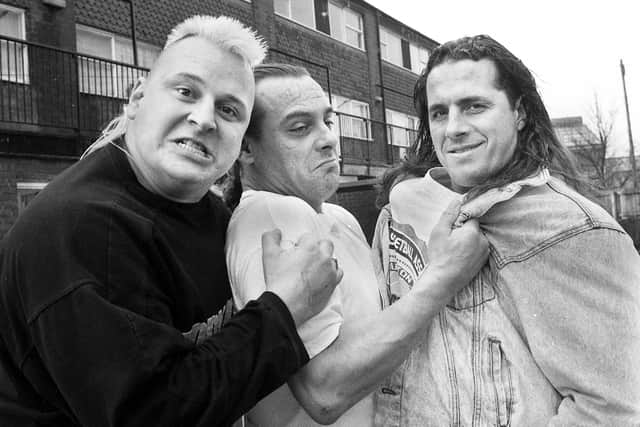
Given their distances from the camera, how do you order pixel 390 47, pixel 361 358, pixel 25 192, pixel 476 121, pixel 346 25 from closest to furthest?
pixel 361 358
pixel 476 121
pixel 25 192
pixel 346 25
pixel 390 47

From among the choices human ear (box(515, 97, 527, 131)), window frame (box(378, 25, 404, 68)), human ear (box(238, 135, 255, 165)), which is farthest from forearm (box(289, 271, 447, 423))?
window frame (box(378, 25, 404, 68))

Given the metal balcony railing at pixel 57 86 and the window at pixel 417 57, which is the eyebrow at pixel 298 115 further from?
the window at pixel 417 57

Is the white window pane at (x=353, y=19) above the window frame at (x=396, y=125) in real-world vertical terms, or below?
above

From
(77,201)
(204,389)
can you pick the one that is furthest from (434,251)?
(77,201)

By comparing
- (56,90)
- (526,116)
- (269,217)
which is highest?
(56,90)

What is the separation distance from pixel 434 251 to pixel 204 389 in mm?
873

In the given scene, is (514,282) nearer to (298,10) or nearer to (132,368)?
(132,368)

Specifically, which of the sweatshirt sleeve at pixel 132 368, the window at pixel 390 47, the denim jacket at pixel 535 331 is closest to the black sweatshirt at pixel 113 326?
the sweatshirt sleeve at pixel 132 368

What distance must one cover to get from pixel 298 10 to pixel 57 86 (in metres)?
10.2

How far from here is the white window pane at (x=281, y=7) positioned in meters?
17.2

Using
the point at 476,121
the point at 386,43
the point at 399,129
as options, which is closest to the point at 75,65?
the point at 476,121

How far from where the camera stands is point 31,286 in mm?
1426

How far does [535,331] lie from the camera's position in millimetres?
1661

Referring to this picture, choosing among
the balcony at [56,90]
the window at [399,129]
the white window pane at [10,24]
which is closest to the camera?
the balcony at [56,90]
